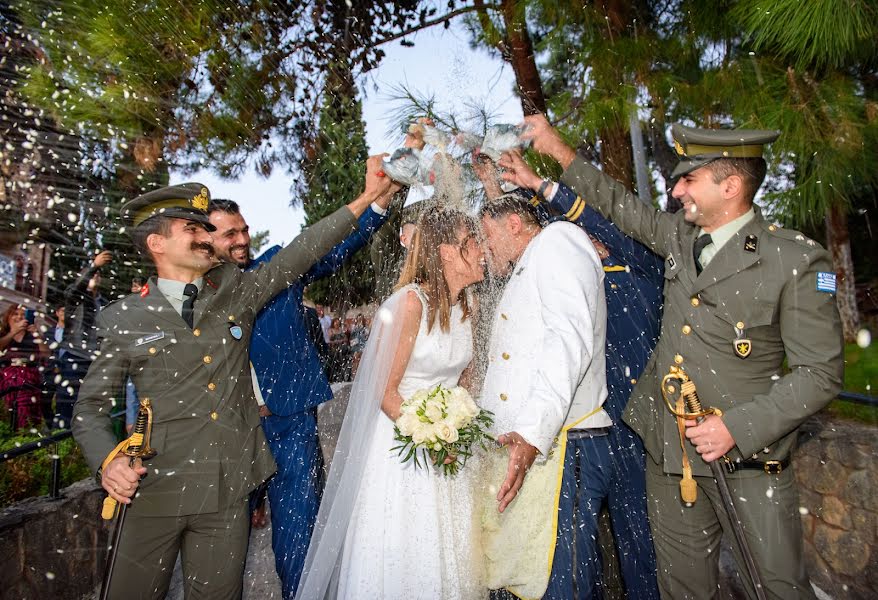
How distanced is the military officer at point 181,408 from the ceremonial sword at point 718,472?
5.73 ft

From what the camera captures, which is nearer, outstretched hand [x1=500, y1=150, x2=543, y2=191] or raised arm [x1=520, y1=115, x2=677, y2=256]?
raised arm [x1=520, y1=115, x2=677, y2=256]

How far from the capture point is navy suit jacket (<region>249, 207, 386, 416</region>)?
10.6 ft

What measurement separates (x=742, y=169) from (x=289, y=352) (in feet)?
7.87

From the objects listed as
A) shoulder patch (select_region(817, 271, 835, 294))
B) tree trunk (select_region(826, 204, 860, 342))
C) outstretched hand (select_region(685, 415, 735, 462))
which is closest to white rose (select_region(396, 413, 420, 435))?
outstretched hand (select_region(685, 415, 735, 462))

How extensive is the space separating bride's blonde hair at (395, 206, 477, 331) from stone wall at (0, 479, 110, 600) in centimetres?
240

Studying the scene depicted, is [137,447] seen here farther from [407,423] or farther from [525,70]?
[525,70]

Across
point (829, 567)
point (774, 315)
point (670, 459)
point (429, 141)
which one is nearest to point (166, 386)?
point (429, 141)

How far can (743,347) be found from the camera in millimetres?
2250

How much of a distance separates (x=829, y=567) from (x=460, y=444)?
8.08 feet

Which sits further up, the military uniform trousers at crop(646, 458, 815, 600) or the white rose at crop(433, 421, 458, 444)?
the white rose at crop(433, 421, 458, 444)

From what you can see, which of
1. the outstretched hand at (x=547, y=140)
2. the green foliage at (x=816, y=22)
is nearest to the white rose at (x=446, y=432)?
the outstretched hand at (x=547, y=140)

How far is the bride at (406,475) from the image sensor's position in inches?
103

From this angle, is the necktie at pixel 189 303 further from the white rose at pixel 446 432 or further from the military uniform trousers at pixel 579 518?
the military uniform trousers at pixel 579 518

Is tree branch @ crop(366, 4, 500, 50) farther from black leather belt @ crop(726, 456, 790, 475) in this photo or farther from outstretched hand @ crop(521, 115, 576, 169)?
black leather belt @ crop(726, 456, 790, 475)
